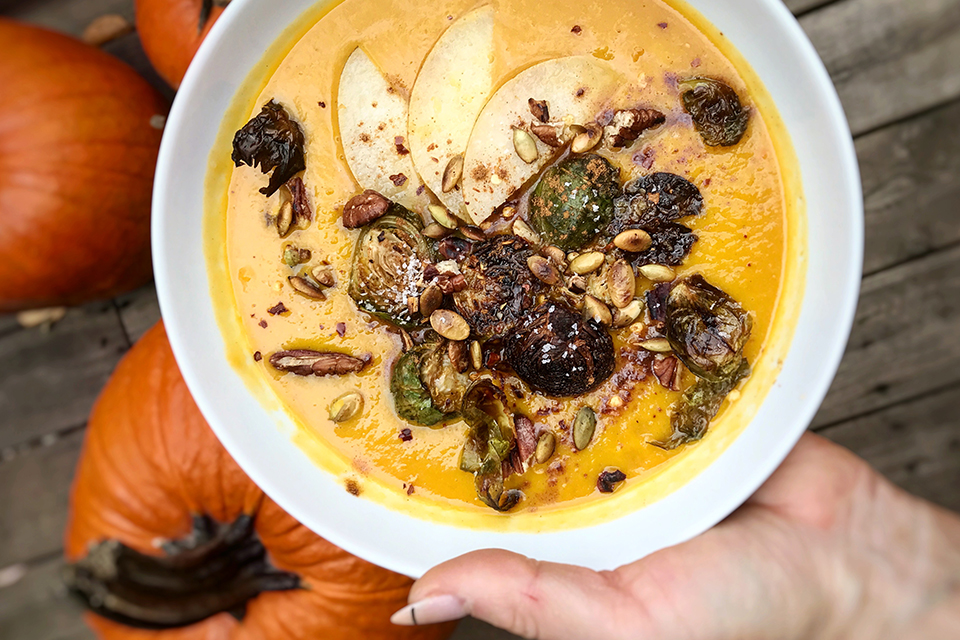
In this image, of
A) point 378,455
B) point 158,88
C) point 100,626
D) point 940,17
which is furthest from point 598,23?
point 100,626

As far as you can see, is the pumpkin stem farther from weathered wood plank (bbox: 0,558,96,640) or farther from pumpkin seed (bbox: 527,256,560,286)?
pumpkin seed (bbox: 527,256,560,286)

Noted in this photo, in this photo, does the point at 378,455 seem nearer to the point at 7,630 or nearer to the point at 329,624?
the point at 329,624

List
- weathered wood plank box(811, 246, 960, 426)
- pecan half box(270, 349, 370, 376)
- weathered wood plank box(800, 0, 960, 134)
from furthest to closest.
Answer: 1. weathered wood plank box(811, 246, 960, 426)
2. weathered wood plank box(800, 0, 960, 134)
3. pecan half box(270, 349, 370, 376)

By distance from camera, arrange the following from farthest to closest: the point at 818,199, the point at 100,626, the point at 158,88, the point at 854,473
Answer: the point at 158,88 → the point at 100,626 → the point at 854,473 → the point at 818,199

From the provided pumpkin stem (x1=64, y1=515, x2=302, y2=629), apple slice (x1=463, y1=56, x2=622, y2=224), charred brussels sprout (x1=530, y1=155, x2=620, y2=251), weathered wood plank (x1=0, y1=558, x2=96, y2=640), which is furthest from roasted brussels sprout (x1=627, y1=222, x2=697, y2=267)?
weathered wood plank (x1=0, y1=558, x2=96, y2=640)

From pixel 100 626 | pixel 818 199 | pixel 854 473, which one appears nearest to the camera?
pixel 818 199

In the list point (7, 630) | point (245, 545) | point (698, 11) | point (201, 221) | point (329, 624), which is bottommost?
point (7, 630)

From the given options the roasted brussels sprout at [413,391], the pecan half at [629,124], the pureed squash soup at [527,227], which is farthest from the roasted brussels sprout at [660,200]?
the roasted brussels sprout at [413,391]
